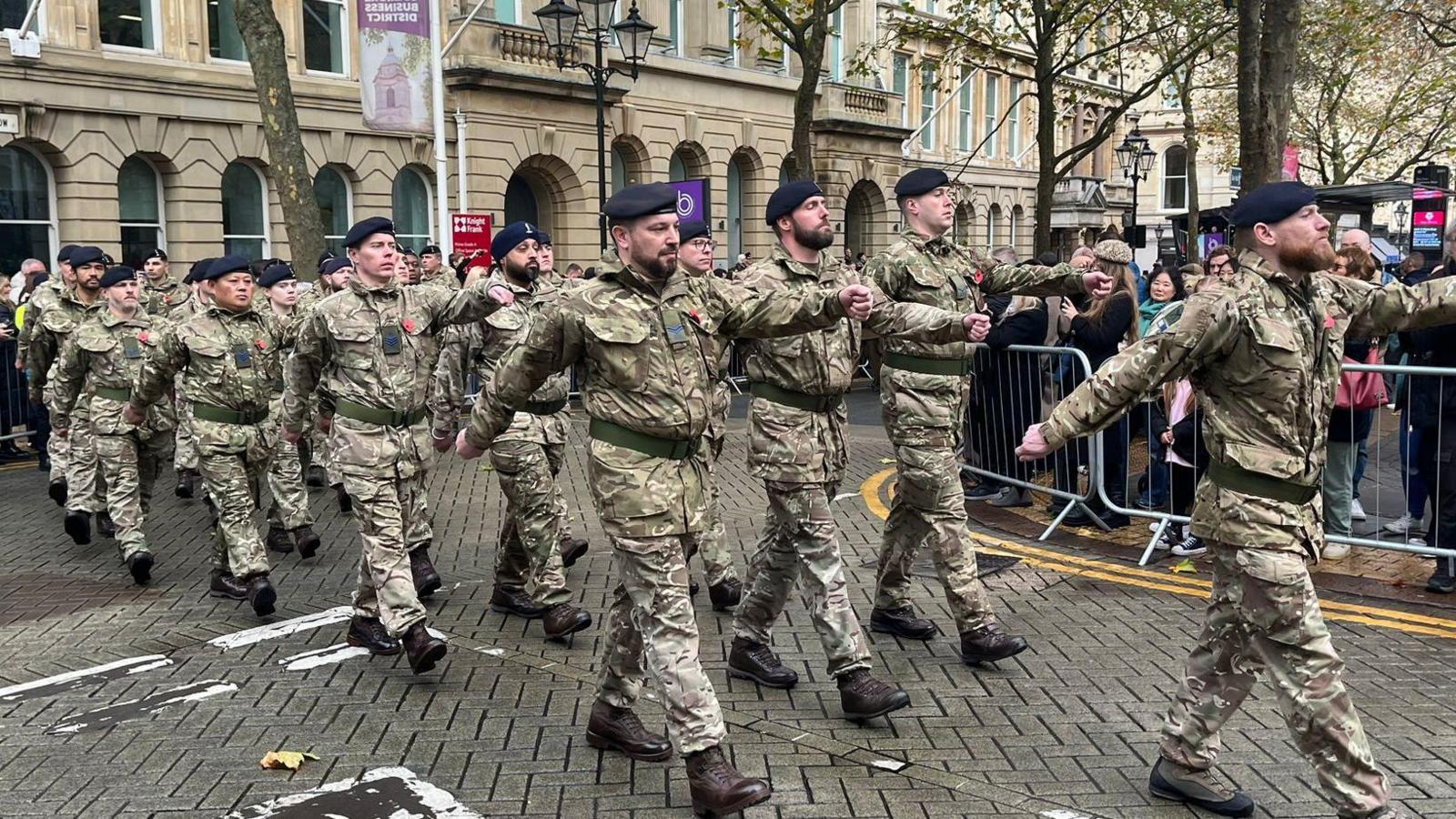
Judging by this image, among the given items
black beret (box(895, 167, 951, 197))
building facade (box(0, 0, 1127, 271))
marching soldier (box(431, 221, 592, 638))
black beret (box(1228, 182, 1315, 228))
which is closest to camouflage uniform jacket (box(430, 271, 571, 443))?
marching soldier (box(431, 221, 592, 638))

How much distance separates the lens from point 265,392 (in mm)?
7605

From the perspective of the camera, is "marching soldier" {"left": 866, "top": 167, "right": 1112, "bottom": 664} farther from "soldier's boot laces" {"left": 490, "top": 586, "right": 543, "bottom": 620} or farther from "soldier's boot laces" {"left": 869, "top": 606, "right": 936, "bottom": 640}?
"soldier's boot laces" {"left": 490, "top": 586, "right": 543, "bottom": 620}

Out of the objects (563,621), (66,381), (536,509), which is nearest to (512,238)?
(536,509)

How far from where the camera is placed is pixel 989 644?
5820 mm

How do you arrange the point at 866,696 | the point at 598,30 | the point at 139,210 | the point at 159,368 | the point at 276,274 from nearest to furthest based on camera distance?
the point at 866,696 < the point at 159,368 < the point at 276,274 < the point at 598,30 < the point at 139,210

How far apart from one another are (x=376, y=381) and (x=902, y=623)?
9.46 feet

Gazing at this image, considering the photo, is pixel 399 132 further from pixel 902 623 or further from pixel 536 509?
pixel 902 623

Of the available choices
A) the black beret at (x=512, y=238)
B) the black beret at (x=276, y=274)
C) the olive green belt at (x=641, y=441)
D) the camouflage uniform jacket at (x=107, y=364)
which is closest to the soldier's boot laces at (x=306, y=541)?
the camouflage uniform jacket at (x=107, y=364)

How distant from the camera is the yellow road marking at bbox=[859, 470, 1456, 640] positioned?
654 cm

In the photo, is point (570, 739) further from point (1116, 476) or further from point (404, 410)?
point (1116, 476)

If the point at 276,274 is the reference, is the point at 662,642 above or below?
below

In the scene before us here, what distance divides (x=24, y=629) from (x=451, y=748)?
3.39m

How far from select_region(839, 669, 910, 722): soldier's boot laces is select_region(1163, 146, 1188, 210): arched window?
67.8 metres

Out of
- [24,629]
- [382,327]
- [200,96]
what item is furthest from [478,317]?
[200,96]
